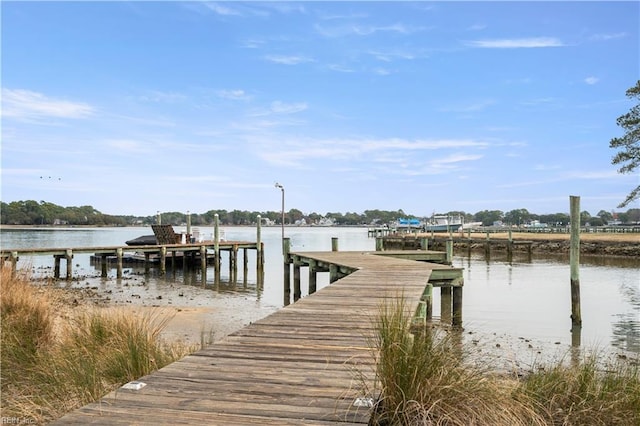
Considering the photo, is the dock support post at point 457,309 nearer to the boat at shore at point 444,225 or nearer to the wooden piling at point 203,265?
the wooden piling at point 203,265

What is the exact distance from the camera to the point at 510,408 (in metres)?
3.39

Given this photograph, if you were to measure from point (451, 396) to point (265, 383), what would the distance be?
48.8 inches

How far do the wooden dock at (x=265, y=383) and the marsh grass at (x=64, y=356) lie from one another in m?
0.87

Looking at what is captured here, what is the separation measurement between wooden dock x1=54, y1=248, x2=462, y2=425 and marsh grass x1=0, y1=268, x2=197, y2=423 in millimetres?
867

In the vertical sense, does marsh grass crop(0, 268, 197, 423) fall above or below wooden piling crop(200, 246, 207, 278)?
above

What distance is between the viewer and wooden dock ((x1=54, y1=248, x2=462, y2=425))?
2.82 metres

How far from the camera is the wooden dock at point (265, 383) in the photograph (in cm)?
282

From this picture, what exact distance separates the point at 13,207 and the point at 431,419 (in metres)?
159

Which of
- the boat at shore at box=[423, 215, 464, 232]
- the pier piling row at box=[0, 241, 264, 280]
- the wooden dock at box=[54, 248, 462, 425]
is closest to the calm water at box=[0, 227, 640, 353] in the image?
Answer: the pier piling row at box=[0, 241, 264, 280]

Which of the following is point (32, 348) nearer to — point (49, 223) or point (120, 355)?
point (120, 355)

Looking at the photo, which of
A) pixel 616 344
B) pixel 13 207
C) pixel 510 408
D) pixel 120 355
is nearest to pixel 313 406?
pixel 510 408

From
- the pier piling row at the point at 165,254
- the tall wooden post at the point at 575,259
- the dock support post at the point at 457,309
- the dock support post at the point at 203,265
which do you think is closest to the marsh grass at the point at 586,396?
the dock support post at the point at 457,309

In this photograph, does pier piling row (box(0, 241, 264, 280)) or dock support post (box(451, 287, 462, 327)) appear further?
pier piling row (box(0, 241, 264, 280))

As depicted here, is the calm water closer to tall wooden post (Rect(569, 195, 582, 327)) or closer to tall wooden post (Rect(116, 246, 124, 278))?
tall wooden post (Rect(569, 195, 582, 327))
